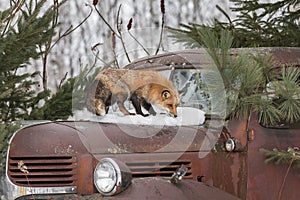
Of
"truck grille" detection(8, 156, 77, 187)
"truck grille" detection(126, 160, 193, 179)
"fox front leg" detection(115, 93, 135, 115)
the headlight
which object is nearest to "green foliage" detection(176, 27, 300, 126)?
"truck grille" detection(126, 160, 193, 179)

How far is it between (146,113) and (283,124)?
3.36ft

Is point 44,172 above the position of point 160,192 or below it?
above

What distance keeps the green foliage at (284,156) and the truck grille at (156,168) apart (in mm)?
575

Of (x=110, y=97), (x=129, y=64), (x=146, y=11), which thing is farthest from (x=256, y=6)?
(x=146, y=11)

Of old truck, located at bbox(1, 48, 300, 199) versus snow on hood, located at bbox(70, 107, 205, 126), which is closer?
old truck, located at bbox(1, 48, 300, 199)

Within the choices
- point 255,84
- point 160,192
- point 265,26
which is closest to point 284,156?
point 255,84

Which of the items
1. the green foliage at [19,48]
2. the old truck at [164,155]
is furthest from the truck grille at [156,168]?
→ the green foliage at [19,48]

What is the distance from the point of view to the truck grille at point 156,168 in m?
4.42

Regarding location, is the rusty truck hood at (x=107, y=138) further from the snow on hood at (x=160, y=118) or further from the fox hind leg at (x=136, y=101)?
the fox hind leg at (x=136, y=101)

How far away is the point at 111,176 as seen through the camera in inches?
157

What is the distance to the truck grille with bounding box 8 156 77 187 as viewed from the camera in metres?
4.26

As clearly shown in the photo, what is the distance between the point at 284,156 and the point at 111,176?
4.19ft

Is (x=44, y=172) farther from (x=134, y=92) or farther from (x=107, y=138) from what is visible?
(x=134, y=92)

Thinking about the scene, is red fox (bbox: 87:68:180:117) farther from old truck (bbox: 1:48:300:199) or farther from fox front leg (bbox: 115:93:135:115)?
old truck (bbox: 1:48:300:199)
